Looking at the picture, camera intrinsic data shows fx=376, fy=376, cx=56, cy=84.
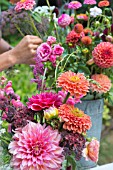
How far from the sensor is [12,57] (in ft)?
4.09

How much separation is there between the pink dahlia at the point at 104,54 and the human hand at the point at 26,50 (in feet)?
0.82

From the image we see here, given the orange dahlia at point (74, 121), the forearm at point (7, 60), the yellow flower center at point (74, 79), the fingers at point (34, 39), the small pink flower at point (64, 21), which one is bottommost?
the forearm at point (7, 60)

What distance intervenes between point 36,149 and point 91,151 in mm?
117

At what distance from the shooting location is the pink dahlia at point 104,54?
3.01ft

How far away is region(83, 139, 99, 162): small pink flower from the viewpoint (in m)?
0.76

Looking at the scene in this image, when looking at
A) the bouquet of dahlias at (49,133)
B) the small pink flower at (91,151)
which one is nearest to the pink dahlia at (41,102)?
the bouquet of dahlias at (49,133)

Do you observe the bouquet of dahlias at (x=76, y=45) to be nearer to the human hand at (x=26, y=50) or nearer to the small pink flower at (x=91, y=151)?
the human hand at (x=26, y=50)

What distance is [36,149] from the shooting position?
72 cm

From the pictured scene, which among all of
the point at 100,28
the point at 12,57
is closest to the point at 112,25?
the point at 100,28

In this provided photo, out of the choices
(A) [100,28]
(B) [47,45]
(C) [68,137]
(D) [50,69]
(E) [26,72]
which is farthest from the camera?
(E) [26,72]

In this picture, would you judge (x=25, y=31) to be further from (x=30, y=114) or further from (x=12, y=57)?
(x=30, y=114)

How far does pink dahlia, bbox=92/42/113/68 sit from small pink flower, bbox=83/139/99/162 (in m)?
0.24

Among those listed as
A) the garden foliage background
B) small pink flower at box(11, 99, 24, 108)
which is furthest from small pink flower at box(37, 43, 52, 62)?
the garden foliage background

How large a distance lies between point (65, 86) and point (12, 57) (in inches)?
21.3
